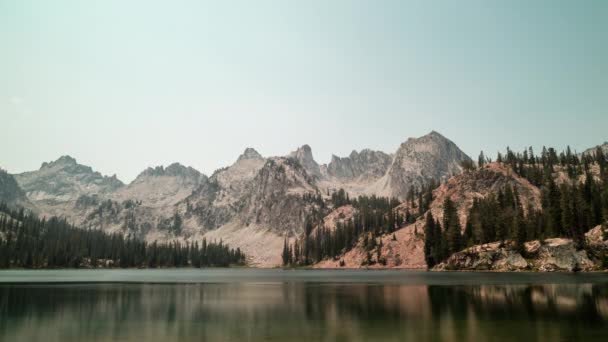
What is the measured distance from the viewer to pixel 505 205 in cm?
19988

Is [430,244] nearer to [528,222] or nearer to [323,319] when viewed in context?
[528,222]

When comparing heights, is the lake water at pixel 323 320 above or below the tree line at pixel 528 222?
below

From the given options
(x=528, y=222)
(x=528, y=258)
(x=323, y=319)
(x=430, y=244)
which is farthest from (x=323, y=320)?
(x=430, y=244)

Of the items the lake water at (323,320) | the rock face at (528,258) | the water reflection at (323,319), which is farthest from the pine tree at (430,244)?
the lake water at (323,320)

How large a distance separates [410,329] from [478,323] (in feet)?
23.6

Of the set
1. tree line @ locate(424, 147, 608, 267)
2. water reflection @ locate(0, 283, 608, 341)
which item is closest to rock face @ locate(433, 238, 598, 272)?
tree line @ locate(424, 147, 608, 267)

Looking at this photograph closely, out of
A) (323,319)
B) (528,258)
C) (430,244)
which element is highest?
(430,244)

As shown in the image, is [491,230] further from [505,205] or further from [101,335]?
[101,335]

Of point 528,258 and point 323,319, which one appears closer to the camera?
point 323,319

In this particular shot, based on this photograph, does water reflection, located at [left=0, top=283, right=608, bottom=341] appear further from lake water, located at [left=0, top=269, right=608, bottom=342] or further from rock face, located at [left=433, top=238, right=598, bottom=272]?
rock face, located at [left=433, top=238, right=598, bottom=272]

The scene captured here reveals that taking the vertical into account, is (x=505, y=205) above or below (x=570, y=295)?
above

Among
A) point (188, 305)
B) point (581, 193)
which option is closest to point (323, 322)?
point (188, 305)

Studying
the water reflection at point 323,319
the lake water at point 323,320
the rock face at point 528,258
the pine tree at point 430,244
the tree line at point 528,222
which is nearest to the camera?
the lake water at point 323,320

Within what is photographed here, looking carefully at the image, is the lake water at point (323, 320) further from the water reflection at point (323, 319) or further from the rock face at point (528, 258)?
the rock face at point (528, 258)
